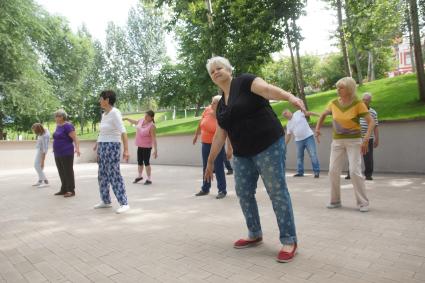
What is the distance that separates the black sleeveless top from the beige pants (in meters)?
2.29

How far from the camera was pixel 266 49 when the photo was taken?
49.7 ft

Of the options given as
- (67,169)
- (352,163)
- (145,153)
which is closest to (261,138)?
(352,163)

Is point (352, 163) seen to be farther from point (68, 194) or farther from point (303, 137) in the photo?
point (68, 194)

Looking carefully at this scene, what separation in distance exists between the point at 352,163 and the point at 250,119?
102 inches

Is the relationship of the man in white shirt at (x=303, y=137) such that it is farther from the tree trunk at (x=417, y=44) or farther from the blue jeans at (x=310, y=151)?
the tree trunk at (x=417, y=44)

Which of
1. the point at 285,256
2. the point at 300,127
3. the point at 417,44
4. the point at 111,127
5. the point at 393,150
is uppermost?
the point at 417,44

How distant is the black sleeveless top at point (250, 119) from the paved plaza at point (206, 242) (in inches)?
44.3

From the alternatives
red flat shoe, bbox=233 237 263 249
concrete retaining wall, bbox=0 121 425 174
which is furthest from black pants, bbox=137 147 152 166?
red flat shoe, bbox=233 237 263 249

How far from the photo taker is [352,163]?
5.43 meters

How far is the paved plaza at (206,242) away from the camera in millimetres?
3264

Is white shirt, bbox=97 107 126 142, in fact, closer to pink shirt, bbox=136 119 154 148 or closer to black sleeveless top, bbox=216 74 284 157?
black sleeveless top, bbox=216 74 284 157

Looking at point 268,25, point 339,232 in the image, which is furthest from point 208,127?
point 268,25

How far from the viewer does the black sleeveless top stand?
138 inches

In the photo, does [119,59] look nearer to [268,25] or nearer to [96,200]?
[268,25]
